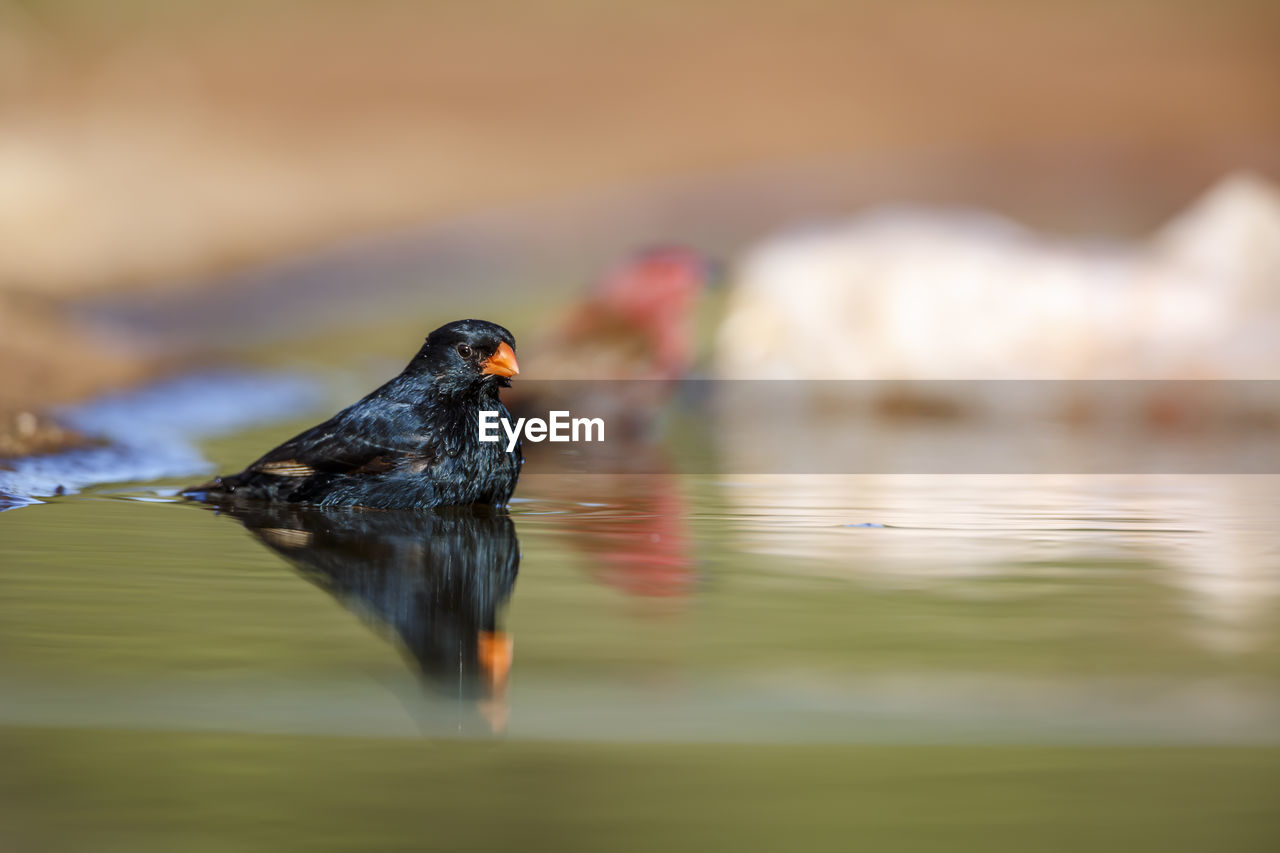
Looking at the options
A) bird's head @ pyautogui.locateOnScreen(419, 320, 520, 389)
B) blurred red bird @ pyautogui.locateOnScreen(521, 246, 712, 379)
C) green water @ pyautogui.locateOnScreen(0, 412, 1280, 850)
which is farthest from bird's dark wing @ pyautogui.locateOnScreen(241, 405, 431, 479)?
blurred red bird @ pyautogui.locateOnScreen(521, 246, 712, 379)

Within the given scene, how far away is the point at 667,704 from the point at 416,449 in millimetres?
2506

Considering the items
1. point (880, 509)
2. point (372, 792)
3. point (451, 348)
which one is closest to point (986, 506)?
point (880, 509)

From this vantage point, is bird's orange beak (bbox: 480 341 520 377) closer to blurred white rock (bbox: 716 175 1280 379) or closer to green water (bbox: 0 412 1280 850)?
green water (bbox: 0 412 1280 850)

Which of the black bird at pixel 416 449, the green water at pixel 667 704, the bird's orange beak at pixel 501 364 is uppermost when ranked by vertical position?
the bird's orange beak at pixel 501 364

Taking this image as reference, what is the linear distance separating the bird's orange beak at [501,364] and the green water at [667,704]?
3.39 feet

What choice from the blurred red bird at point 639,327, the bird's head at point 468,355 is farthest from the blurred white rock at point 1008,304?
the bird's head at point 468,355

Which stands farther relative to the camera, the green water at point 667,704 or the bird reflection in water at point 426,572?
the bird reflection in water at point 426,572

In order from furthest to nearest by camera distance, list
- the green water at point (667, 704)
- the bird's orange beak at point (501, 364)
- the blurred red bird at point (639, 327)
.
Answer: the blurred red bird at point (639, 327) < the bird's orange beak at point (501, 364) < the green water at point (667, 704)

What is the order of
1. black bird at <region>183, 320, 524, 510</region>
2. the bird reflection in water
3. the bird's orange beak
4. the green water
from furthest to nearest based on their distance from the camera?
1. the bird's orange beak
2. black bird at <region>183, 320, 524, 510</region>
3. the bird reflection in water
4. the green water

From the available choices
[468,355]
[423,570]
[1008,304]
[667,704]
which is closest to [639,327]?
[1008,304]

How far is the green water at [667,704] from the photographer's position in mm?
1604

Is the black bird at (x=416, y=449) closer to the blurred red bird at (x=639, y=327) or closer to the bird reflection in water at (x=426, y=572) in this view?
the bird reflection in water at (x=426, y=572)

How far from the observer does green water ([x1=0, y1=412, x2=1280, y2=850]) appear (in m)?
1.60

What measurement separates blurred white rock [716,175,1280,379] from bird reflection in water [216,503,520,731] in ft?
20.2
